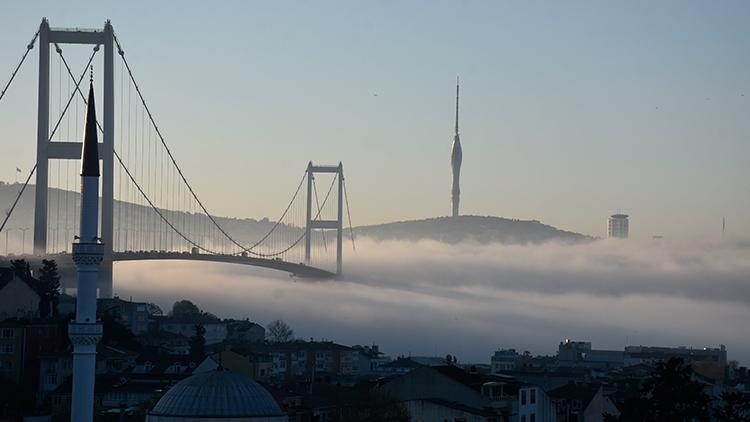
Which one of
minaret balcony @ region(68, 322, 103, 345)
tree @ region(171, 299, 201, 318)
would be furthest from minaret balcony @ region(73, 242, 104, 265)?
tree @ region(171, 299, 201, 318)

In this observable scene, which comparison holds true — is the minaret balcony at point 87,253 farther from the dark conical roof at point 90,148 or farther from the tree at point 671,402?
the tree at point 671,402

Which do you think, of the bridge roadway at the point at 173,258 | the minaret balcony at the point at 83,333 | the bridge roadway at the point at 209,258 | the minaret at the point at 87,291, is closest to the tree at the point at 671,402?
the minaret at the point at 87,291

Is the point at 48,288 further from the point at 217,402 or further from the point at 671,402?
the point at 671,402

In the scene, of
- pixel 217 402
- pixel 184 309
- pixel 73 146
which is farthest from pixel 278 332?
pixel 217 402

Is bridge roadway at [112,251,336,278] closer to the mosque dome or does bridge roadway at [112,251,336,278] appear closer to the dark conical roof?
the dark conical roof

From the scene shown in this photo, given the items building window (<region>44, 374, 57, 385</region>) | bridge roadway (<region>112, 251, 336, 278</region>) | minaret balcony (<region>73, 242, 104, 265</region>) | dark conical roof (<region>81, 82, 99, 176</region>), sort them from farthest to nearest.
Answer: bridge roadway (<region>112, 251, 336, 278</region>) < building window (<region>44, 374, 57, 385</region>) < dark conical roof (<region>81, 82, 99, 176</region>) < minaret balcony (<region>73, 242, 104, 265</region>)

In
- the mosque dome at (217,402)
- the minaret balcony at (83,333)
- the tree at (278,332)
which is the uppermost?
the tree at (278,332)

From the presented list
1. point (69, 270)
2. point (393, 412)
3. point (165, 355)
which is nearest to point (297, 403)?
point (393, 412)

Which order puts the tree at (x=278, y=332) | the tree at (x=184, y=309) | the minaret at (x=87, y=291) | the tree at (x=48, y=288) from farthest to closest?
the tree at (x=278, y=332), the tree at (x=184, y=309), the tree at (x=48, y=288), the minaret at (x=87, y=291)
